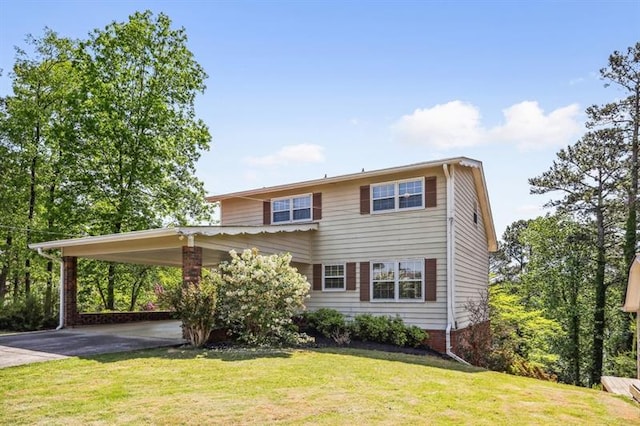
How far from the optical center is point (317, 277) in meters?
15.5

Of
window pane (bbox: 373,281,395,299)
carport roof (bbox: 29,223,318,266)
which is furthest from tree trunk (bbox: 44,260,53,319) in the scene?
window pane (bbox: 373,281,395,299)

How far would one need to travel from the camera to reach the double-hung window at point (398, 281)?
1362cm

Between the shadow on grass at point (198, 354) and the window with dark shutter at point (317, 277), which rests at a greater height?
the window with dark shutter at point (317, 277)

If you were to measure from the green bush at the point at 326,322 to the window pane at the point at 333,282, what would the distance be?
3.83 feet

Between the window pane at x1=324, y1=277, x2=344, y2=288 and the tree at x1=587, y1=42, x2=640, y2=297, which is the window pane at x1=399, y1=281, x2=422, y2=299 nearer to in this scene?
the window pane at x1=324, y1=277, x2=344, y2=288

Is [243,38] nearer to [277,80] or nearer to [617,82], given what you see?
[277,80]

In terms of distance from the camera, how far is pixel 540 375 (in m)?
13.6

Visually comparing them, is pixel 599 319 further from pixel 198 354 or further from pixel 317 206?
pixel 198 354

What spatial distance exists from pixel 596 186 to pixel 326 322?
16.2 metres

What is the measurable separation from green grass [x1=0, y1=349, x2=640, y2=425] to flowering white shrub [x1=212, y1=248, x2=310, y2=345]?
5.16 ft

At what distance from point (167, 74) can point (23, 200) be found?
9.18 m

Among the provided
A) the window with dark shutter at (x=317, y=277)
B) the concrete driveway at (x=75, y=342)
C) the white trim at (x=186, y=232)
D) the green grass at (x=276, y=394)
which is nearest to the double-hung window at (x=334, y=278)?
the window with dark shutter at (x=317, y=277)

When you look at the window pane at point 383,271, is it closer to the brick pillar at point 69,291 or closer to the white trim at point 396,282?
the white trim at point 396,282

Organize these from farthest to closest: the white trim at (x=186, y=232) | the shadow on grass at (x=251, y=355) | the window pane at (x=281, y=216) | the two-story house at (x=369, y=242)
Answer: the window pane at (x=281, y=216) → the two-story house at (x=369, y=242) → the white trim at (x=186, y=232) → the shadow on grass at (x=251, y=355)
